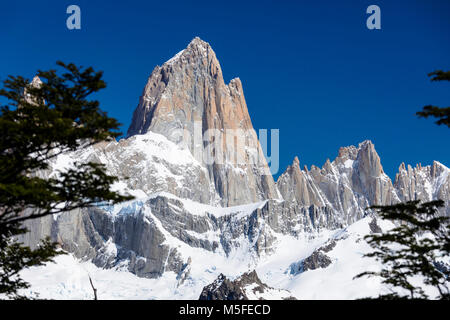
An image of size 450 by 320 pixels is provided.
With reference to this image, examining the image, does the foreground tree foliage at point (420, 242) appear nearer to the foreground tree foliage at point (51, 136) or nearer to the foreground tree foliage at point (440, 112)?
the foreground tree foliage at point (440, 112)

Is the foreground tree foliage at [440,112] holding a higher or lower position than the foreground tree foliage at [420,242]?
higher

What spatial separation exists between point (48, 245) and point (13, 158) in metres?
9.59

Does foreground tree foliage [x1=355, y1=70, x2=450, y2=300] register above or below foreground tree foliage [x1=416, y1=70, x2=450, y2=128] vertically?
below

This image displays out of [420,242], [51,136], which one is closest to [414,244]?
[420,242]

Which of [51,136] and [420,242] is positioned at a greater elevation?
[51,136]

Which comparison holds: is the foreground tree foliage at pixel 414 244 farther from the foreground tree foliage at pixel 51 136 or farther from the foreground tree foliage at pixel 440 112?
the foreground tree foliage at pixel 51 136

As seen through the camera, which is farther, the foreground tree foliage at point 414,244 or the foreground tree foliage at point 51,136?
the foreground tree foliage at point 414,244

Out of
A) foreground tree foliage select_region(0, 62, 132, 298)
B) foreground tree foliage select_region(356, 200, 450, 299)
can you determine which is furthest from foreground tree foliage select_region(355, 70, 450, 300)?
foreground tree foliage select_region(0, 62, 132, 298)

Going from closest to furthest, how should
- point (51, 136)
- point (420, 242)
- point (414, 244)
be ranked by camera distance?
point (51, 136) < point (414, 244) < point (420, 242)

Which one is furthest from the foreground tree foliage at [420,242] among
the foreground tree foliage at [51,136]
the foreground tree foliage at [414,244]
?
the foreground tree foliage at [51,136]

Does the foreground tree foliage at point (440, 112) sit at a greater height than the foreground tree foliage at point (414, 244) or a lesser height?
greater

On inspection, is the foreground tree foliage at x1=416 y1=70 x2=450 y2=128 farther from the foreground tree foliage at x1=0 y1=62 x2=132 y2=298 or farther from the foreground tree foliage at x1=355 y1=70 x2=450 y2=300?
the foreground tree foliage at x1=0 y1=62 x2=132 y2=298

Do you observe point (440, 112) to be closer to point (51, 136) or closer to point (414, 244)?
point (414, 244)
